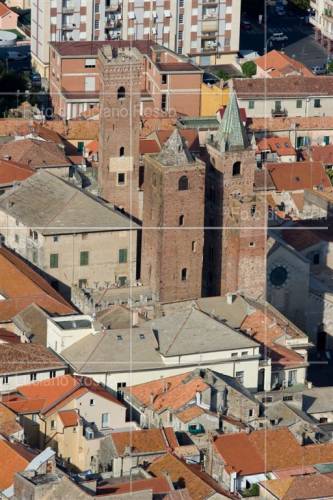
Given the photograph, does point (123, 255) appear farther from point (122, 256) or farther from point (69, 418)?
point (69, 418)

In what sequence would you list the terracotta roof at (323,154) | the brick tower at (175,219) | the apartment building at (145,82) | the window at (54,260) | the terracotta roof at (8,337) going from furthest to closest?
the apartment building at (145,82) → the terracotta roof at (323,154) → the window at (54,260) → the brick tower at (175,219) → the terracotta roof at (8,337)

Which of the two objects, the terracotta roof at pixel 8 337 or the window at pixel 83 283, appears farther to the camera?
the window at pixel 83 283

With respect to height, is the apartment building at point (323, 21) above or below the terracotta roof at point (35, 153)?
above

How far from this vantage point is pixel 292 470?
303 ft

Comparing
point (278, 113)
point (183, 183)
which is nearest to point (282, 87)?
point (278, 113)

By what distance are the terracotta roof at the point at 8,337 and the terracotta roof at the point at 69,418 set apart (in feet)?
22.0

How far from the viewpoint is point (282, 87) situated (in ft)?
454

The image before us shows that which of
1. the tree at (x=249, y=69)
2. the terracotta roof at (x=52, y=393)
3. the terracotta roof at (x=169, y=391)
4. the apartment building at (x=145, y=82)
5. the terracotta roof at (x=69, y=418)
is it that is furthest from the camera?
the tree at (x=249, y=69)

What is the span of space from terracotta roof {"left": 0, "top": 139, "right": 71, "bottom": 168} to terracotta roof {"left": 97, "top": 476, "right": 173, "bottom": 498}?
104 feet

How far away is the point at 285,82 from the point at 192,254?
3539 centimetres

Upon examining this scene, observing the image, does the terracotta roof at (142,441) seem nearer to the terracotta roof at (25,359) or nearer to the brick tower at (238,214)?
the terracotta roof at (25,359)

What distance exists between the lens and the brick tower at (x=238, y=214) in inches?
4136

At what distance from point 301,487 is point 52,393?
1059cm

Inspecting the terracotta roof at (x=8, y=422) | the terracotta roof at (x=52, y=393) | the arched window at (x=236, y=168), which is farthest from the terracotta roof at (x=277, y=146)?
the terracotta roof at (x=8, y=422)
